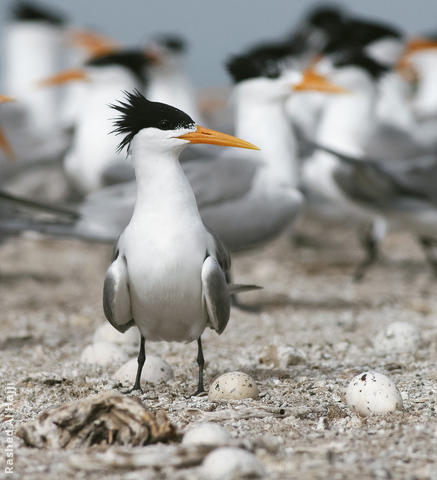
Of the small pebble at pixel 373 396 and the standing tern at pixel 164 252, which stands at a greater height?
the standing tern at pixel 164 252

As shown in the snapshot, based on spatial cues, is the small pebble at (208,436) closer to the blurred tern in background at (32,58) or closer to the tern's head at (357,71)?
the tern's head at (357,71)

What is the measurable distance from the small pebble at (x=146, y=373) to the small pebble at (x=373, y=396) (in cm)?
73

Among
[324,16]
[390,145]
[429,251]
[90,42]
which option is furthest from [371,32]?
[90,42]

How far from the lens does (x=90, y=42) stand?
10.7 m

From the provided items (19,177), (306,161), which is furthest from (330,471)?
(19,177)

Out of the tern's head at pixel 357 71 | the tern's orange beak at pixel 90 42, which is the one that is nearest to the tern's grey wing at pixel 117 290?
the tern's head at pixel 357 71

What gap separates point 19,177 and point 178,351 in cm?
450

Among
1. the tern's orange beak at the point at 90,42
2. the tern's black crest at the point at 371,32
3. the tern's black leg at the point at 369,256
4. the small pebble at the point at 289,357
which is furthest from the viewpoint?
the tern's orange beak at the point at 90,42

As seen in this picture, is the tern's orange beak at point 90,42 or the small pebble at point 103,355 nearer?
the small pebble at point 103,355

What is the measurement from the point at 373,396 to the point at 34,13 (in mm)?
8160

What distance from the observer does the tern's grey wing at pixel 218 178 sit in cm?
459

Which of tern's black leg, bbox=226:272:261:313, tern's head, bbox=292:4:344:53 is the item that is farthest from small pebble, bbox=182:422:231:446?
tern's head, bbox=292:4:344:53

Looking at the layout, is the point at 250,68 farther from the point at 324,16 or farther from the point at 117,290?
the point at 324,16

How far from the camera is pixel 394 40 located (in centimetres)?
821
